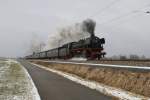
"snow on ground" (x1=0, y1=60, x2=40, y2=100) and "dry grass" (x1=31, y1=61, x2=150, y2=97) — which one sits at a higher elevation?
"dry grass" (x1=31, y1=61, x2=150, y2=97)

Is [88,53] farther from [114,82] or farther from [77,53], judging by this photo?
[114,82]

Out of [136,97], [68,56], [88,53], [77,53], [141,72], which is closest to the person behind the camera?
[136,97]

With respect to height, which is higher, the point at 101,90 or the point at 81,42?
the point at 81,42

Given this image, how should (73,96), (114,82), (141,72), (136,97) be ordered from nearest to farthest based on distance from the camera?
(136,97) → (73,96) → (141,72) → (114,82)

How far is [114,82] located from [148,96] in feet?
17.2

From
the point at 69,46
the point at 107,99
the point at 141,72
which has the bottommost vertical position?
the point at 107,99

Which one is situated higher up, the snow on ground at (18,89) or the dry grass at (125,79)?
the dry grass at (125,79)

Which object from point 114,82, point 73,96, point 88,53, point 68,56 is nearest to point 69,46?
point 68,56

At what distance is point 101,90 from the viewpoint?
676 inches

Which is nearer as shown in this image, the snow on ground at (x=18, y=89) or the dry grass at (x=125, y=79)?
the snow on ground at (x=18, y=89)

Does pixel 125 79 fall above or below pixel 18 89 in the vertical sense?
above

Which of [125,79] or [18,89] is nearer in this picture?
[18,89]

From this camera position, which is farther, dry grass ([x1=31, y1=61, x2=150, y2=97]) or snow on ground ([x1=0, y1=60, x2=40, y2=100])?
dry grass ([x1=31, y1=61, x2=150, y2=97])

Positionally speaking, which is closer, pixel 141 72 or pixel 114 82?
pixel 141 72
